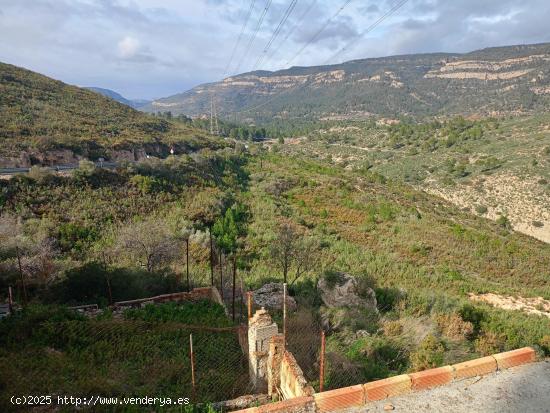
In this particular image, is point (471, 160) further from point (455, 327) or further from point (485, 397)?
point (485, 397)

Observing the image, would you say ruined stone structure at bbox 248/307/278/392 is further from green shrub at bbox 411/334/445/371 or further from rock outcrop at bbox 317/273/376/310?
rock outcrop at bbox 317/273/376/310

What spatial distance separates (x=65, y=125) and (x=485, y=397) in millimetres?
40466

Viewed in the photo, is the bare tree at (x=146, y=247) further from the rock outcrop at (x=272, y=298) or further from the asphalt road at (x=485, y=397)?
the asphalt road at (x=485, y=397)

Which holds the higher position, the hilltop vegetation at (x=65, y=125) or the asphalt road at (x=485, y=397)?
the hilltop vegetation at (x=65, y=125)

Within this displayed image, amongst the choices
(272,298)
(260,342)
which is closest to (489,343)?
(272,298)

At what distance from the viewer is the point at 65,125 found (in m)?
35.8

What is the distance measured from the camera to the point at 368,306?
12047 millimetres

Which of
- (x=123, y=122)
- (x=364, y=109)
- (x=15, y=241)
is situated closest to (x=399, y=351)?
(x=15, y=241)

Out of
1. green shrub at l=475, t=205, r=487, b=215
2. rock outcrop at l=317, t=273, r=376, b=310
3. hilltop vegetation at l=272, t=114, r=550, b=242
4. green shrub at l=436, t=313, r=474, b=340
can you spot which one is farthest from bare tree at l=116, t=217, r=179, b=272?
green shrub at l=475, t=205, r=487, b=215

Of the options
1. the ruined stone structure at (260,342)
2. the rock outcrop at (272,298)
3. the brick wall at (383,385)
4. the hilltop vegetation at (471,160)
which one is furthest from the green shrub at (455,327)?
the hilltop vegetation at (471,160)

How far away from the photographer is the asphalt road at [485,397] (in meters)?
5.07

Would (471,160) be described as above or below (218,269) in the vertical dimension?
above

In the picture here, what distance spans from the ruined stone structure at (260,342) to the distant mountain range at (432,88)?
117 meters

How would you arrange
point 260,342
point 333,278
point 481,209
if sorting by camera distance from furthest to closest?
1. point 481,209
2. point 333,278
3. point 260,342
